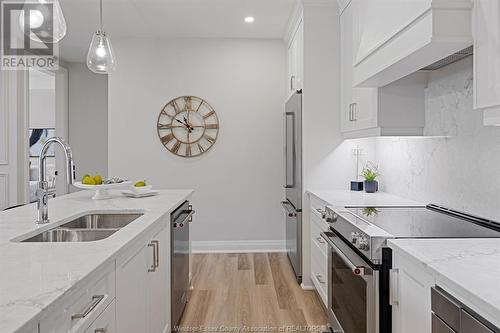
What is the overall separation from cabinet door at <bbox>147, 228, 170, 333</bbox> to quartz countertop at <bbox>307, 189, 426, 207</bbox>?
1.15 metres

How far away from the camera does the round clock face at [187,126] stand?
16.8 feet

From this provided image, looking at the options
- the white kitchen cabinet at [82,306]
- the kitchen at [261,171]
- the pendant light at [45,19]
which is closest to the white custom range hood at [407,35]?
the kitchen at [261,171]

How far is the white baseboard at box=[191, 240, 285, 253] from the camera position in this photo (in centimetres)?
517

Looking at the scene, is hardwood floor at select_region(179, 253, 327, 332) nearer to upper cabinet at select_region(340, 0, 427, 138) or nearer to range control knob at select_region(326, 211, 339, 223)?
range control knob at select_region(326, 211, 339, 223)

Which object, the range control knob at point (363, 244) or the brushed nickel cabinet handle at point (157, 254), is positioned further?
the brushed nickel cabinet handle at point (157, 254)

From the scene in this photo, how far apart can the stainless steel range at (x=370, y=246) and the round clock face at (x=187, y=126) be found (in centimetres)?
283

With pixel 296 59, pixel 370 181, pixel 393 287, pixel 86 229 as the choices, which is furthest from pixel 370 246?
pixel 296 59

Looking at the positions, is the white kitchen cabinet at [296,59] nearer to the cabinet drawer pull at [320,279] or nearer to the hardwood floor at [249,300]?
the cabinet drawer pull at [320,279]

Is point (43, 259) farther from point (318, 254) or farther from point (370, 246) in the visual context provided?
point (318, 254)

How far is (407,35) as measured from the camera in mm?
1874

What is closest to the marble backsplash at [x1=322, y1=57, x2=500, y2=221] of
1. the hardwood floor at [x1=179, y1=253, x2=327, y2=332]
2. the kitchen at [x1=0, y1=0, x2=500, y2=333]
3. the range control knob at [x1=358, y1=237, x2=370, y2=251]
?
the kitchen at [x1=0, y1=0, x2=500, y2=333]

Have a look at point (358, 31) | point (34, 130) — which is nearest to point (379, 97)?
point (358, 31)

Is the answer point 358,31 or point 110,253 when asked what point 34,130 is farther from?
point 110,253

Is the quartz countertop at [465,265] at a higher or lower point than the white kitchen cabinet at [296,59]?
lower
